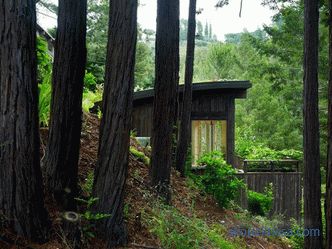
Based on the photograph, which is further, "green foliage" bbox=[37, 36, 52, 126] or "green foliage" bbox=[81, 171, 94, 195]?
"green foliage" bbox=[37, 36, 52, 126]

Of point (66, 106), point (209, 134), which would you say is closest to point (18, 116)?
point (66, 106)

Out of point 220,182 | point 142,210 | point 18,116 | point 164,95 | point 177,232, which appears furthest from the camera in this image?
point 220,182

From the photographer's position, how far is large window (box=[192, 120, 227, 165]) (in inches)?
545

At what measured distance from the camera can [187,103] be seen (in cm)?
1017

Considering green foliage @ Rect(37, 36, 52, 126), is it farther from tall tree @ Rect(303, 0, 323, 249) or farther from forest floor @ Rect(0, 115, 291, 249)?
tall tree @ Rect(303, 0, 323, 249)

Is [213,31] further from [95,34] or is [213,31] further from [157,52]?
[157,52]

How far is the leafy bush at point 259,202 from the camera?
451 inches

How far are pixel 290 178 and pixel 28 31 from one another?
10.5m

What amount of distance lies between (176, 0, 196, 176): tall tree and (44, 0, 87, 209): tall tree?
18.5 feet

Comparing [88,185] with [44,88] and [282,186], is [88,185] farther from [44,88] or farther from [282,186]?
[282,186]

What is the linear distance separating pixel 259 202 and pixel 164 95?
655 cm

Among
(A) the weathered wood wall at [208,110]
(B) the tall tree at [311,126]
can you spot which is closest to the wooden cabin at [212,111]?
(A) the weathered wood wall at [208,110]

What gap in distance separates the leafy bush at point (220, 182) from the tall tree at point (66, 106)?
496cm

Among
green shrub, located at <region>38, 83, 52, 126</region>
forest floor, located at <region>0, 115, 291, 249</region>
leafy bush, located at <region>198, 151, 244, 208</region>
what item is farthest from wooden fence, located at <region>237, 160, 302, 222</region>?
green shrub, located at <region>38, 83, 52, 126</region>
